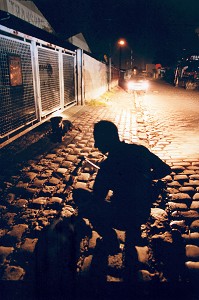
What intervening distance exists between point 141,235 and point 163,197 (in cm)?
111

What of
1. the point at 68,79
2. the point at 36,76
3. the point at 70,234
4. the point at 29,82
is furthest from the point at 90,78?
the point at 70,234

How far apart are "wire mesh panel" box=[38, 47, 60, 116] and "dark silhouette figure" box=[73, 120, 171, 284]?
6025 mm

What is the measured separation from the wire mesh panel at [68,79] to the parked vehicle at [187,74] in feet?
64.4

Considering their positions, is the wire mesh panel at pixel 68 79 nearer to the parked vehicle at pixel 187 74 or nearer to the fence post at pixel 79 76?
the fence post at pixel 79 76

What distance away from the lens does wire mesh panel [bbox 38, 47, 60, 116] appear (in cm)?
814

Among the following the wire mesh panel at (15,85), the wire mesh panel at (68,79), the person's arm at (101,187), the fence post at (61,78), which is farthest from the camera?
the wire mesh panel at (68,79)

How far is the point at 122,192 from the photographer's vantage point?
2746 millimetres

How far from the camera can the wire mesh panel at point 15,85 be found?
227 inches

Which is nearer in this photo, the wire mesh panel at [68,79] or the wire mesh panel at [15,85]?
the wire mesh panel at [15,85]

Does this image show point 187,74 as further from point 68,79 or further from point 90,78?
point 68,79

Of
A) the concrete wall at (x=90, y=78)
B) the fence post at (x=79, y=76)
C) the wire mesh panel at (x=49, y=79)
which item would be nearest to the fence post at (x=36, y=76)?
the wire mesh panel at (x=49, y=79)

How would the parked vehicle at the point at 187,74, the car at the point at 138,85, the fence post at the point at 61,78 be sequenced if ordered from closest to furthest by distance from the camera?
the fence post at the point at 61,78
the car at the point at 138,85
the parked vehicle at the point at 187,74

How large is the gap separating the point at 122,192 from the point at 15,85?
4980 millimetres

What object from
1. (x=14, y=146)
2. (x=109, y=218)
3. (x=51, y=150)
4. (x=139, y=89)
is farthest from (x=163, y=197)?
(x=139, y=89)
